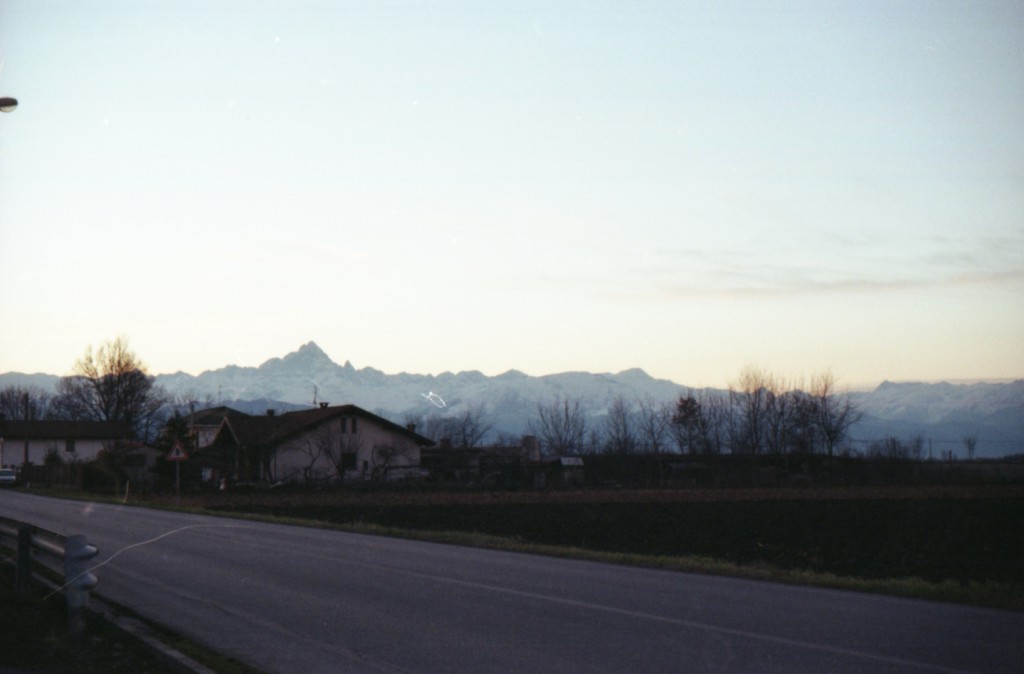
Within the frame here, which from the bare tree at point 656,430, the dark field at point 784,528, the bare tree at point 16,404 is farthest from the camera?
the bare tree at point 16,404

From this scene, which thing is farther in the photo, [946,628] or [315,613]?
[315,613]

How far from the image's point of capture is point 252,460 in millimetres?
72938

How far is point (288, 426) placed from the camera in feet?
242

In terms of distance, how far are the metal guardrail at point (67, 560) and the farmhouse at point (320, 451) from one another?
55614 millimetres

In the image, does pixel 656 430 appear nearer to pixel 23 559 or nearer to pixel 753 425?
pixel 753 425

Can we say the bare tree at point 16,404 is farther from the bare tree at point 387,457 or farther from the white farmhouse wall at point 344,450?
the bare tree at point 387,457

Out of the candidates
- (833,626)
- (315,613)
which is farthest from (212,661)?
(833,626)

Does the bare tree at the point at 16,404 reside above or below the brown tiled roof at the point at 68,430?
above

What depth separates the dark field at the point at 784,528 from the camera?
19.2m

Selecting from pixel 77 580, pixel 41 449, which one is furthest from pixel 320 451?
pixel 77 580

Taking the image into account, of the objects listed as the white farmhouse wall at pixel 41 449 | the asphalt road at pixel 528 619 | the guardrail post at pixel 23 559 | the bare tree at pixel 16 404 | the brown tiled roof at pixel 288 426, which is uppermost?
the bare tree at pixel 16 404

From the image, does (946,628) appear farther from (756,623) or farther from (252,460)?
(252,460)

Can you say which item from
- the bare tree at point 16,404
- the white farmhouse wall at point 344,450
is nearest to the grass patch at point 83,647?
the white farmhouse wall at point 344,450

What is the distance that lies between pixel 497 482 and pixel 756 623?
61.2 metres
